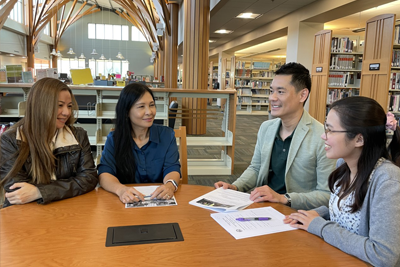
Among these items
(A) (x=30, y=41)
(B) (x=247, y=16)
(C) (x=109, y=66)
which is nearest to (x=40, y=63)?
(C) (x=109, y=66)

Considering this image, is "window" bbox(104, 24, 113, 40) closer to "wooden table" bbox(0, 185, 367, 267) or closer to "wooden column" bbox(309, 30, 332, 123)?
"wooden column" bbox(309, 30, 332, 123)

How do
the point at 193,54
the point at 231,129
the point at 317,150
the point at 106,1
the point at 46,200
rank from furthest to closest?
1. the point at 106,1
2. the point at 193,54
3. the point at 231,129
4. the point at 317,150
5. the point at 46,200

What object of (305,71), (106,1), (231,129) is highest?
(106,1)

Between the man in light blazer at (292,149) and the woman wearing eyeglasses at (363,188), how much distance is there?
0.40m

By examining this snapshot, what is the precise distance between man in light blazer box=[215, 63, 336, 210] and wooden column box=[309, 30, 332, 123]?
5.43m

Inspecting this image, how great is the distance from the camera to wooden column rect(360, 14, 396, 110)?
4.99 metres

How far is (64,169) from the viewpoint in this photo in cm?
166

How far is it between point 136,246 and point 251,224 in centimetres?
46

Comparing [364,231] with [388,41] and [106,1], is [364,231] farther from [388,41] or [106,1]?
[106,1]

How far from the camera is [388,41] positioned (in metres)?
5.00

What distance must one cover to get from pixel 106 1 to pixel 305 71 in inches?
896

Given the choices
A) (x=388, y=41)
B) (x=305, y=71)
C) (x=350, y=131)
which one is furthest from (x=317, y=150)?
(x=388, y=41)

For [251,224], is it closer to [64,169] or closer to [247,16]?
[64,169]

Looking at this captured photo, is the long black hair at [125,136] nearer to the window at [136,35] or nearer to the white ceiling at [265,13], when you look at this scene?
the white ceiling at [265,13]
